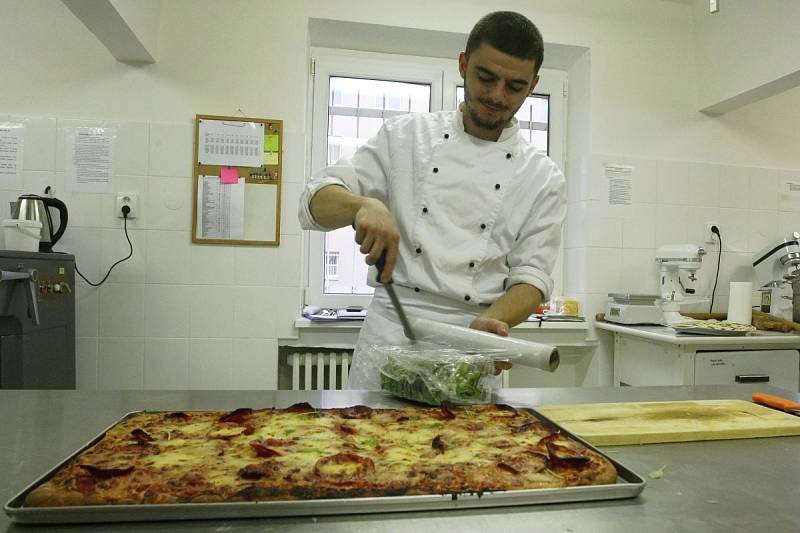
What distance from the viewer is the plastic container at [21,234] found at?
214 centimetres

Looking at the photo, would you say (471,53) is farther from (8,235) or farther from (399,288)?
(8,235)

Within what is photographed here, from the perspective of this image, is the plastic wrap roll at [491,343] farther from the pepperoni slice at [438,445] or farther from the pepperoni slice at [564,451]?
the pepperoni slice at [438,445]

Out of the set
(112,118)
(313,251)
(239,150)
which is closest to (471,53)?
(239,150)

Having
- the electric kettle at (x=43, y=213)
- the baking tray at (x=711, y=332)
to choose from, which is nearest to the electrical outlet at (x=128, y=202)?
the electric kettle at (x=43, y=213)

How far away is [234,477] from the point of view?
67 centimetres

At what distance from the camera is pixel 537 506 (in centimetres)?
66

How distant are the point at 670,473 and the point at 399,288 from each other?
3.11ft

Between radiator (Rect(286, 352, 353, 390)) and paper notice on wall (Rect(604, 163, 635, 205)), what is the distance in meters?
1.70

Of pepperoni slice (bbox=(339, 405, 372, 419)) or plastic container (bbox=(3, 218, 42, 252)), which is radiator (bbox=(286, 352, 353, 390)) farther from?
pepperoni slice (bbox=(339, 405, 372, 419))

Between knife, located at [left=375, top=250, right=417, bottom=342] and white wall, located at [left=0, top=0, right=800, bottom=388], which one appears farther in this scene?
white wall, located at [left=0, top=0, right=800, bottom=388]

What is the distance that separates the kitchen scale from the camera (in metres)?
2.72

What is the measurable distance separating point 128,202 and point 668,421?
2422 millimetres

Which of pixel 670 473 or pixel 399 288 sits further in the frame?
pixel 399 288

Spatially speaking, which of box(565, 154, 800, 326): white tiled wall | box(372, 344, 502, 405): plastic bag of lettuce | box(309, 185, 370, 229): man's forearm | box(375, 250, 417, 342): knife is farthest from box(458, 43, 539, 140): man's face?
box(565, 154, 800, 326): white tiled wall
